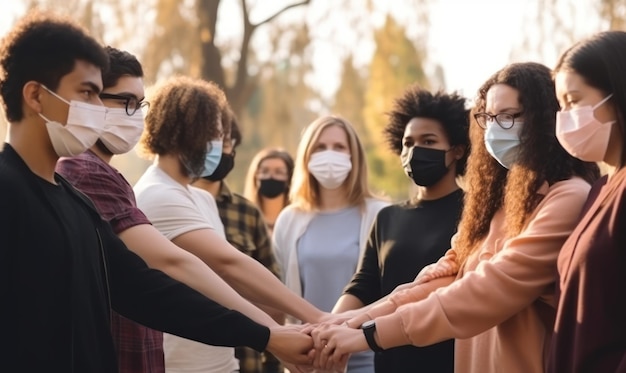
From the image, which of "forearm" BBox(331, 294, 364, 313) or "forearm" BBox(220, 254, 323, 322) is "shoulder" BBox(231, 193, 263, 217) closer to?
"forearm" BBox(331, 294, 364, 313)

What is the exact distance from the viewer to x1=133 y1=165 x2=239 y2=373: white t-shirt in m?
5.00

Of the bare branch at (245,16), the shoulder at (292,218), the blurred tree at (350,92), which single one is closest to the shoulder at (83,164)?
the shoulder at (292,218)

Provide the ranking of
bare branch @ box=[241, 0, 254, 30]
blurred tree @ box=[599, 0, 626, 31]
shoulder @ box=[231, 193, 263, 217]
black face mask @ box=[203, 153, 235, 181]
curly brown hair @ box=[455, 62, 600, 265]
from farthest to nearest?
bare branch @ box=[241, 0, 254, 30]
blurred tree @ box=[599, 0, 626, 31]
shoulder @ box=[231, 193, 263, 217]
black face mask @ box=[203, 153, 235, 181]
curly brown hair @ box=[455, 62, 600, 265]

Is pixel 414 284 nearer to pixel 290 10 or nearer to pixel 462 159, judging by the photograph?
pixel 462 159

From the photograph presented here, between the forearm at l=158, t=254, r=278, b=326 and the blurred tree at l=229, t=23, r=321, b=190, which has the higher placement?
the blurred tree at l=229, t=23, r=321, b=190

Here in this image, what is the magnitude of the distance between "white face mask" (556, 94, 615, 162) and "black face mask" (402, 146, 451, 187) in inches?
72.3

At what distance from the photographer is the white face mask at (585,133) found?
11.6 feet

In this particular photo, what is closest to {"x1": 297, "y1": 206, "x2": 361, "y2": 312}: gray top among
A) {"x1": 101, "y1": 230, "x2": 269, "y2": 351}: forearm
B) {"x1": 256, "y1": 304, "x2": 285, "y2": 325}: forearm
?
{"x1": 256, "y1": 304, "x2": 285, "y2": 325}: forearm

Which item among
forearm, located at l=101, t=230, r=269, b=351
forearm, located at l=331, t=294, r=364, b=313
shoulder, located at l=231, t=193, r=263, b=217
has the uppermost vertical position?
shoulder, located at l=231, t=193, r=263, b=217

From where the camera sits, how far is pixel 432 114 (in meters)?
Answer: 5.73

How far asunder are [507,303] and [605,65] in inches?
37.5

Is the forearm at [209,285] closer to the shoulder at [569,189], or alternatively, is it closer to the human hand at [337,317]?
the human hand at [337,317]

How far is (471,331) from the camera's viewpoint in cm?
405

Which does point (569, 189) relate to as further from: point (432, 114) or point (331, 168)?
point (331, 168)
